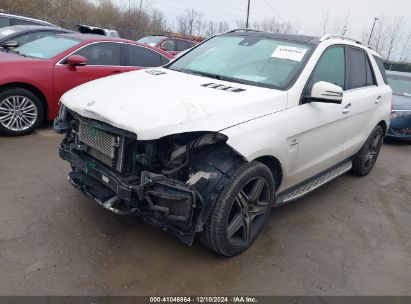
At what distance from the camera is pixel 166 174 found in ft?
9.66

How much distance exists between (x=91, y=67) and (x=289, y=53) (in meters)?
3.84

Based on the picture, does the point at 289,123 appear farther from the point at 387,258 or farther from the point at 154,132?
the point at 387,258

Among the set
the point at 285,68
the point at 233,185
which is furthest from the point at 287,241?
the point at 285,68

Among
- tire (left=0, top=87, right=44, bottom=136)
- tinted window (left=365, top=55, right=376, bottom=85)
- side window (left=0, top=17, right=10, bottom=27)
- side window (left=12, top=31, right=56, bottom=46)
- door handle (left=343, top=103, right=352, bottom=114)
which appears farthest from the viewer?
side window (left=0, top=17, right=10, bottom=27)

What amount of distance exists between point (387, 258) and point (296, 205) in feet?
3.77

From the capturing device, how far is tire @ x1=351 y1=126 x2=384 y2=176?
5.39 meters

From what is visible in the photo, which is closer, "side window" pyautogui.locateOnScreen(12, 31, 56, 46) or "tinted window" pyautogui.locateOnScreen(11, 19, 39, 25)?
"side window" pyautogui.locateOnScreen(12, 31, 56, 46)

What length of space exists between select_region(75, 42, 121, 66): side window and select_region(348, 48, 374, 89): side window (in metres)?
4.05

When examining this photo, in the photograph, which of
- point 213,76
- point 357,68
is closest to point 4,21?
point 213,76

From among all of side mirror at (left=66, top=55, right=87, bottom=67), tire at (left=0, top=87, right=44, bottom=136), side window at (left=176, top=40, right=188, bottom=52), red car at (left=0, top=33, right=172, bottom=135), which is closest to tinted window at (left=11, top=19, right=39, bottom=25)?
side window at (left=176, top=40, right=188, bottom=52)

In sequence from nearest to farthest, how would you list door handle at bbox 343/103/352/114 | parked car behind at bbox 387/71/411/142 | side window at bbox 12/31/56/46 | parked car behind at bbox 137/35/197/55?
door handle at bbox 343/103/352/114, side window at bbox 12/31/56/46, parked car behind at bbox 387/71/411/142, parked car behind at bbox 137/35/197/55

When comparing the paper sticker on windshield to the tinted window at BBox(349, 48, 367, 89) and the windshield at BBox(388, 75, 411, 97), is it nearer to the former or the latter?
the tinted window at BBox(349, 48, 367, 89)

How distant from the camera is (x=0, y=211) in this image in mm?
3746

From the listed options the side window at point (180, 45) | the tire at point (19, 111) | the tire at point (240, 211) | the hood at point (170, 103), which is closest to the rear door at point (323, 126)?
the hood at point (170, 103)
